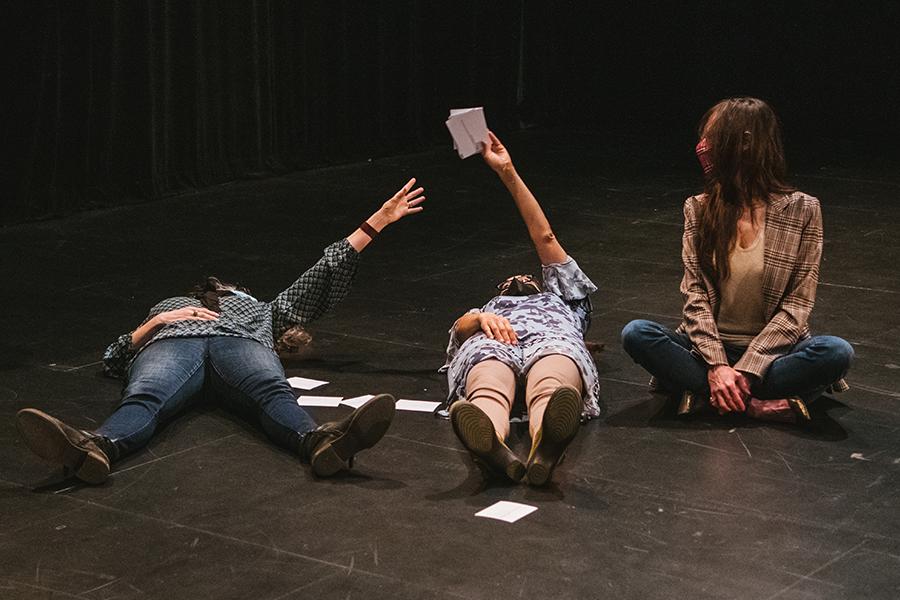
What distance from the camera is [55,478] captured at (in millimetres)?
3676

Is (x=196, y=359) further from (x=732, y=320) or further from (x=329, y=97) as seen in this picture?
(x=329, y=97)

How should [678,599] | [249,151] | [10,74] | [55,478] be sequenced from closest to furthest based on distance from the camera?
[678,599] → [55,478] → [10,74] → [249,151]

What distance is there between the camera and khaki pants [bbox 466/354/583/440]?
3756 mm

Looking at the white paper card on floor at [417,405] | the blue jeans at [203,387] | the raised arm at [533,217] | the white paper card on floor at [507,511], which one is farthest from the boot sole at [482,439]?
the raised arm at [533,217]

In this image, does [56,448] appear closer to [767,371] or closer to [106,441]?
[106,441]

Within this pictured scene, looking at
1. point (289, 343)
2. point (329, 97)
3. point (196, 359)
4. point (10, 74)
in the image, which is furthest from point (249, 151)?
point (196, 359)

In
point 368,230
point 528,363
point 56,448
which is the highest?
point 368,230

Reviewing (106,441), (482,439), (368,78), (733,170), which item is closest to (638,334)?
(733,170)

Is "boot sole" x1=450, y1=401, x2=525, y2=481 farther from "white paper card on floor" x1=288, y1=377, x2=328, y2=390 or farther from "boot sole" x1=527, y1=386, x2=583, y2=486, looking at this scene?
"white paper card on floor" x1=288, y1=377, x2=328, y2=390

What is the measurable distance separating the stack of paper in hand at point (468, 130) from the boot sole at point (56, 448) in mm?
1533

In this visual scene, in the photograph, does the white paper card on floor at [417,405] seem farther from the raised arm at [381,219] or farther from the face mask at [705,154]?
the face mask at [705,154]

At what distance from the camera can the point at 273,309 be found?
4465 mm

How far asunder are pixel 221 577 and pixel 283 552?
18 cm

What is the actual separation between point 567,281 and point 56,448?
5.41ft
